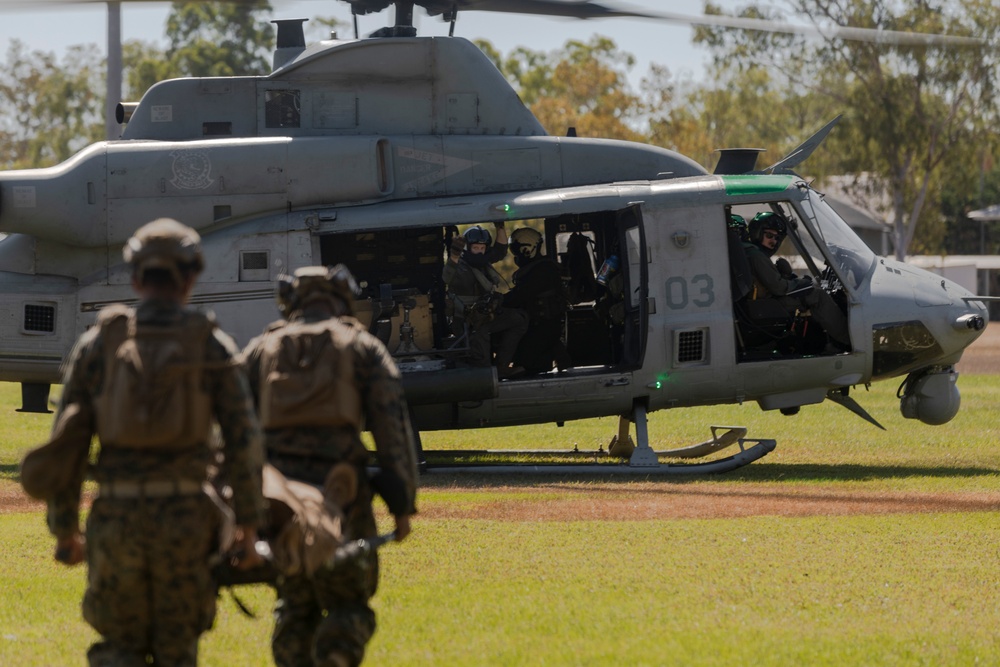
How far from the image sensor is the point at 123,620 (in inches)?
205

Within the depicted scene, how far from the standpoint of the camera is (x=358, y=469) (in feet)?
19.7

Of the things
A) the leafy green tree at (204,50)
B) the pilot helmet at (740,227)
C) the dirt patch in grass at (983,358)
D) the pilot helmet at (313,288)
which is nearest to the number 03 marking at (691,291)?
the pilot helmet at (740,227)

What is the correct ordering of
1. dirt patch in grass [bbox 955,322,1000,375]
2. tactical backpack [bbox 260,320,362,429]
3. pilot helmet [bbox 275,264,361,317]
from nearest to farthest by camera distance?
1. tactical backpack [bbox 260,320,362,429]
2. pilot helmet [bbox 275,264,361,317]
3. dirt patch in grass [bbox 955,322,1000,375]

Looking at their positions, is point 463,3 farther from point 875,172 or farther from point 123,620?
point 875,172

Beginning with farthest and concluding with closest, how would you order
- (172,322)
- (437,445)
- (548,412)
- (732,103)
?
(732,103) → (437,445) → (548,412) → (172,322)

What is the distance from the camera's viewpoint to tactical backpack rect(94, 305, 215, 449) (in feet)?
16.7

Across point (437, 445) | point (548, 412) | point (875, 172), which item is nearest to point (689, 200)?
point (548, 412)

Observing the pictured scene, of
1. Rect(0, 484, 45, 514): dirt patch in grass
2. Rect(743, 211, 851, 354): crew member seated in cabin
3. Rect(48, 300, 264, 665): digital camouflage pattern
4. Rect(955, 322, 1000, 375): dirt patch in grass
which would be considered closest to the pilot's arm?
Rect(743, 211, 851, 354): crew member seated in cabin

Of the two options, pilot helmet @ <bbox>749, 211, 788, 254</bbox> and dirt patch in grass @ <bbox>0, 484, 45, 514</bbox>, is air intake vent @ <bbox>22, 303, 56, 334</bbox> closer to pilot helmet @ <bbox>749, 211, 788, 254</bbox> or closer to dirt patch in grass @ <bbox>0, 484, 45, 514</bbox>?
dirt patch in grass @ <bbox>0, 484, 45, 514</bbox>

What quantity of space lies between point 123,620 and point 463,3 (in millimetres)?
8754

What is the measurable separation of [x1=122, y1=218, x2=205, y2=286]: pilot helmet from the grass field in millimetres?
2487

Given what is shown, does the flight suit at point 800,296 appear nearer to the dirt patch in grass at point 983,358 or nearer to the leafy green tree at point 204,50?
the dirt patch in grass at point 983,358

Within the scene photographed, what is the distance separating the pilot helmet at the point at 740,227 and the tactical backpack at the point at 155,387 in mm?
9538

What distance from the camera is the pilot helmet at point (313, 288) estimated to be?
610cm
